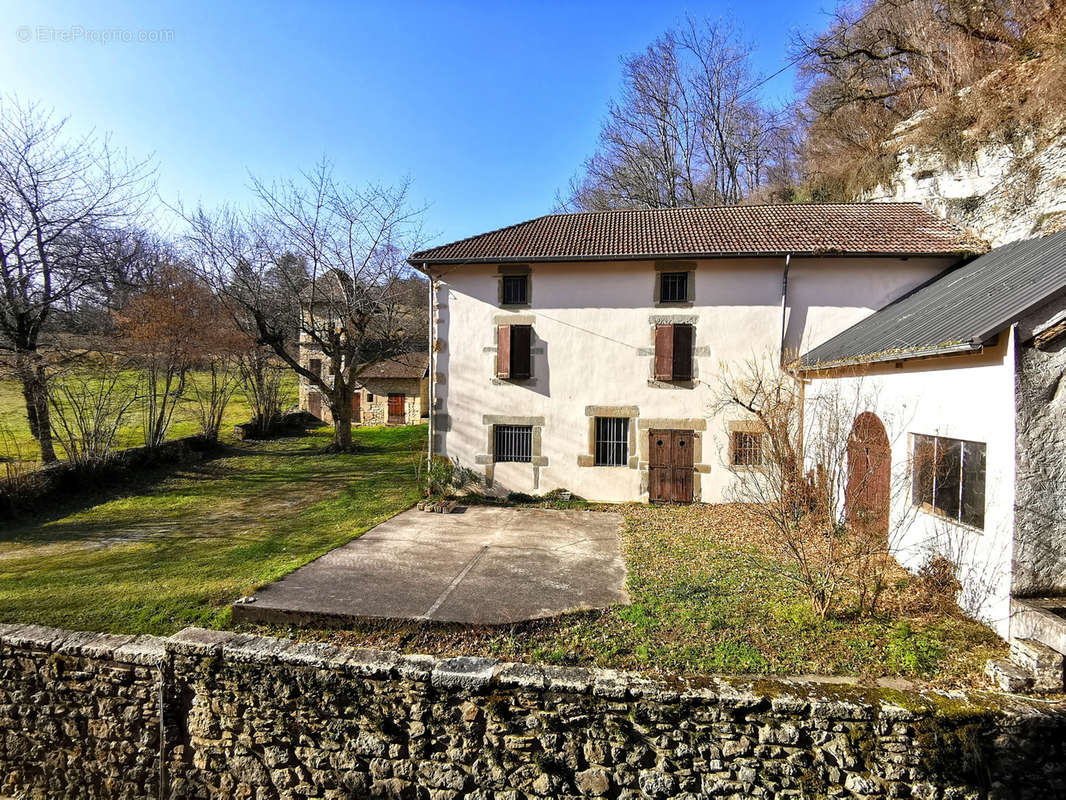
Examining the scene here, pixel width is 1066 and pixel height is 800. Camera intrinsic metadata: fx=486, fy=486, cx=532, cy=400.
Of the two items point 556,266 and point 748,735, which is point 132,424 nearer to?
point 556,266

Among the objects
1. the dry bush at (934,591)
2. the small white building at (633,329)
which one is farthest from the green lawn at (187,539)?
the dry bush at (934,591)

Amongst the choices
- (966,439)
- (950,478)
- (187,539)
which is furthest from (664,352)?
(187,539)

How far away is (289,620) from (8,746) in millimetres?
3441

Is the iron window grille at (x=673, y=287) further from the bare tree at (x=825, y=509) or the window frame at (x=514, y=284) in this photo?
the window frame at (x=514, y=284)

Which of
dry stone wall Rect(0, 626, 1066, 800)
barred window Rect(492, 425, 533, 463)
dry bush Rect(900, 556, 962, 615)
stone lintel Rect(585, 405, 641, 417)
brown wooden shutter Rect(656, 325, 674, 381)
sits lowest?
dry stone wall Rect(0, 626, 1066, 800)

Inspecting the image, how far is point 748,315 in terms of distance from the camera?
10422 mm

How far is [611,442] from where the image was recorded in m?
11.0

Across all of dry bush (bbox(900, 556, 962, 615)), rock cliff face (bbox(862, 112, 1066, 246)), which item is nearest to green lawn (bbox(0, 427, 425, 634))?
dry bush (bbox(900, 556, 962, 615))

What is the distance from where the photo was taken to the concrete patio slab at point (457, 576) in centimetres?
554

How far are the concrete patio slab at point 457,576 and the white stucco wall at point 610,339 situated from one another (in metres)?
2.22

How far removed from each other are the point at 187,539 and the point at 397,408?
15811mm

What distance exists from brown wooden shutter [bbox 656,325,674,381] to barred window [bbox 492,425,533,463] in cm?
318

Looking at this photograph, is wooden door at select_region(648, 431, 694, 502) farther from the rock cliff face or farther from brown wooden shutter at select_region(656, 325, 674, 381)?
the rock cliff face

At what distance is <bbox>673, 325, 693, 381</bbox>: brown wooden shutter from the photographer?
10.6 m
